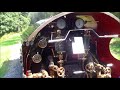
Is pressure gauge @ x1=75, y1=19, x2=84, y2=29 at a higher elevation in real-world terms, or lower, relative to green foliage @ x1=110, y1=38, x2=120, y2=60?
higher

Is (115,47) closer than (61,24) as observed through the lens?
No

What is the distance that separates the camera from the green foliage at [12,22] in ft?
14.8

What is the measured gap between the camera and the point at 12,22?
4.56 m

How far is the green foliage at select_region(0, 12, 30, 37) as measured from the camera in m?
4.50

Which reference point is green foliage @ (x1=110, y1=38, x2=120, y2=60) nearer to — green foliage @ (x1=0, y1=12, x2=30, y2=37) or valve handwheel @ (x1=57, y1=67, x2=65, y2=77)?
valve handwheel @ (x1=57, y1=67, x2=65, y2=77)

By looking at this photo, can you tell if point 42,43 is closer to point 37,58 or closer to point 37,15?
point 37,58

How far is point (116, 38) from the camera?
4738 mm

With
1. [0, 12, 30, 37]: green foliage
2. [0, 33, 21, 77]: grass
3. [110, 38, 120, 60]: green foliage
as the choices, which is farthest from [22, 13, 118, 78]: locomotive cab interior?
[0, 12, 30, 37]: green foliage

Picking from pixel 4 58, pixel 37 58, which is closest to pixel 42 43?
pixel 37 58

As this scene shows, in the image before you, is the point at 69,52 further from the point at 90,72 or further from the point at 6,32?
the point at 6,32

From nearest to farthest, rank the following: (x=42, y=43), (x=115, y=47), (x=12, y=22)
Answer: (x=42, y=43)
(x=12, y=22)
(x=115, y=47)

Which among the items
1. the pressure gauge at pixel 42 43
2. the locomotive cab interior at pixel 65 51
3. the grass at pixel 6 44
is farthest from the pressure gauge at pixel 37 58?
the grass at pixel 6 44
